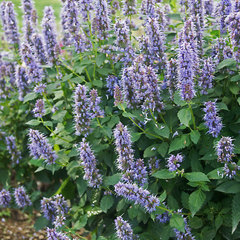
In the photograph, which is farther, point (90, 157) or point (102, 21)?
point (102, 21)

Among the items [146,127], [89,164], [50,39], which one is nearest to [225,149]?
[146,127]

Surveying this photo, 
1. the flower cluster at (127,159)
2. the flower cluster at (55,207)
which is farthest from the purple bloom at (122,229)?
the flower cluster at (55,207)

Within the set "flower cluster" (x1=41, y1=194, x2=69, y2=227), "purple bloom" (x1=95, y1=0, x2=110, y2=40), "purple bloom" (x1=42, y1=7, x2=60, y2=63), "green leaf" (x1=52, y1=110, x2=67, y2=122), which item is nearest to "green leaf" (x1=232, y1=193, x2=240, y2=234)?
"flower cluster" (x1=41, y1=194, x2=69, y2=227)

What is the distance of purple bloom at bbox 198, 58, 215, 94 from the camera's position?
3.06 meters

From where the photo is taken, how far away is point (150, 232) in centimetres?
354

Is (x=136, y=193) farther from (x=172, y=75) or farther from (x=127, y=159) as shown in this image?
(x=172, y=75)

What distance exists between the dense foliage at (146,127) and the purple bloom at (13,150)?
15.9 inches

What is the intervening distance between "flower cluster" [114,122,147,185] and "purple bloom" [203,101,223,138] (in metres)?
0.61

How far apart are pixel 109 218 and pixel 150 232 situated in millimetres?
645

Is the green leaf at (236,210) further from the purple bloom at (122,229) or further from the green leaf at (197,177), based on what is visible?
the purple bloom at (122,229)

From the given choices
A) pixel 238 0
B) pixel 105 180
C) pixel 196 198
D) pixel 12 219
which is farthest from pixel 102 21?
pixel 12 219

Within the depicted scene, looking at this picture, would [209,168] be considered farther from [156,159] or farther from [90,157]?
[90,157]

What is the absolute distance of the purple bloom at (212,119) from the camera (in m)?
2.87

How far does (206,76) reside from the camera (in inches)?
122
